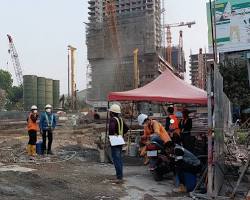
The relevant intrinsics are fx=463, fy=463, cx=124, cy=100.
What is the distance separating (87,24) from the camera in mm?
103125

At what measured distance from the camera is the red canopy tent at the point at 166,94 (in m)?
13.5

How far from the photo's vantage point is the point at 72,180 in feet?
33.5

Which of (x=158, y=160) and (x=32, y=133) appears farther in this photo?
(x=32, y=133)

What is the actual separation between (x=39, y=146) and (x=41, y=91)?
→ 231 ft

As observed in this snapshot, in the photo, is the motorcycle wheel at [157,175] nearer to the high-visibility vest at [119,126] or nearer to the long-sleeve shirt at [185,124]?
the high-visibility vest at [119,126]

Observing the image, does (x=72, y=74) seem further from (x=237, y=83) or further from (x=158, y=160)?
(x=158, y=160)

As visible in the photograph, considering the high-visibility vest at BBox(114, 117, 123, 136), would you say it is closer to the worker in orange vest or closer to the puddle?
the worker in orange vest

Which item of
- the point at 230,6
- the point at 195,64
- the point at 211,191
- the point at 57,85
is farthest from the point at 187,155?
the point at 195,64

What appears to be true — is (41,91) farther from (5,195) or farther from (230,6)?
(5,195)

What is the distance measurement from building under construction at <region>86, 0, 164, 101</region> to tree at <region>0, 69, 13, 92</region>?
81.9 ft

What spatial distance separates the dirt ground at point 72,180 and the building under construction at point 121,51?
7477 centimetres

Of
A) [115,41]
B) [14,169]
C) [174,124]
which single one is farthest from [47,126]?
[115,41]

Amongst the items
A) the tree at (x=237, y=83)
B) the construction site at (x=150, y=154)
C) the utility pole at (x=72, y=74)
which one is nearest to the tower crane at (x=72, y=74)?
the utility pole at (x=72, y=74)

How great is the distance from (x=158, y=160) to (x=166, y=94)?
3.41 meters
